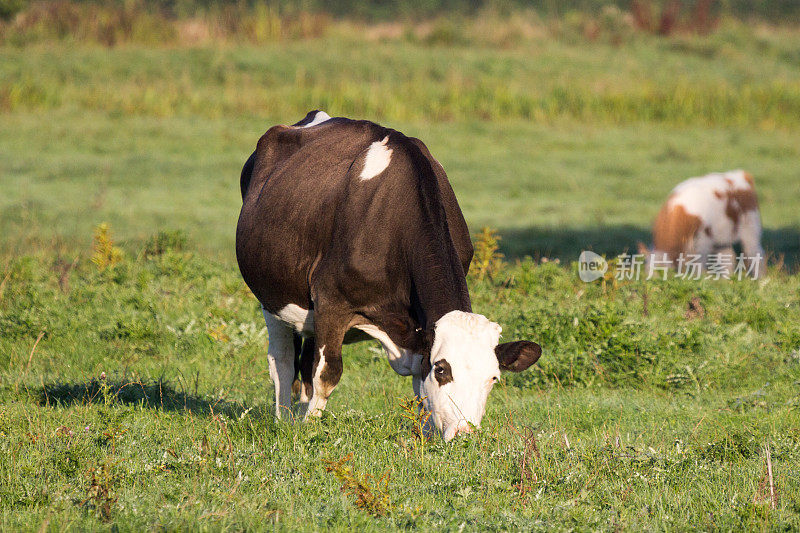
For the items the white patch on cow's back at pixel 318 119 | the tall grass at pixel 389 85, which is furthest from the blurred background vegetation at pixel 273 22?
the white patch on cow's back at pixel 318 119

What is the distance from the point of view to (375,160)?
6.36 m

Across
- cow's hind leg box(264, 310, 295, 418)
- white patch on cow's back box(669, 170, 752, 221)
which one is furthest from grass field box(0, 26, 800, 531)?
white patch on cow's back box(669, 170, 752, 221)

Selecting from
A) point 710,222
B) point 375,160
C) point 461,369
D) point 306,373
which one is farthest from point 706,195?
point 461,369

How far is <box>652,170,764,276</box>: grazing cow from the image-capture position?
13.3m

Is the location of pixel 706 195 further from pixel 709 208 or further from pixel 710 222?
pixel 710 222

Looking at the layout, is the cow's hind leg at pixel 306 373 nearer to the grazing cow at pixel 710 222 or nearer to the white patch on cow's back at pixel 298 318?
the white patch on cow's back at pixel 298 318

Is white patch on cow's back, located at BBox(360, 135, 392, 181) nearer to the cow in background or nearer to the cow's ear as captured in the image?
the cow's ear

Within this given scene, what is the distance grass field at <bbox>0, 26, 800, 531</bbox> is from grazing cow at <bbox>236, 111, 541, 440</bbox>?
37 centimetres

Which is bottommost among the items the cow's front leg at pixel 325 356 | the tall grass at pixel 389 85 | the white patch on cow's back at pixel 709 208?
the tall grass at pixel 389 85

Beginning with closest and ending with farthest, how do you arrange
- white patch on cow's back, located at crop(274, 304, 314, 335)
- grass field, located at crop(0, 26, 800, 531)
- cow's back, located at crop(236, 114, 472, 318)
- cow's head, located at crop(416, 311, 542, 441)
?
1. grass field, located at crop(0, 26, 800, 531)
2. cow's head, located at crop(416, 311, 542, 441)
3. cow's back, located at crop(236, 114, 472, 318)
4. white patch on cow's back, located at crop(274, 304, 314, 335)

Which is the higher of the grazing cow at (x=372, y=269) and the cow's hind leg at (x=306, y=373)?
the grazing cow at (x=372, y=269)

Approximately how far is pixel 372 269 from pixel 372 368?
2660mm

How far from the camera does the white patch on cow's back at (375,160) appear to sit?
625cm

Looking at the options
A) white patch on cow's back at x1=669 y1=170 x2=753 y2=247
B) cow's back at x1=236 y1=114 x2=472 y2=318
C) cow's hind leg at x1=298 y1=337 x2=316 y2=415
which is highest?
cow's back at x1=236 y1=114 x2=472 y2=318
